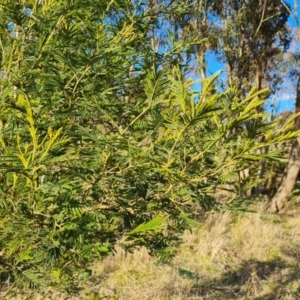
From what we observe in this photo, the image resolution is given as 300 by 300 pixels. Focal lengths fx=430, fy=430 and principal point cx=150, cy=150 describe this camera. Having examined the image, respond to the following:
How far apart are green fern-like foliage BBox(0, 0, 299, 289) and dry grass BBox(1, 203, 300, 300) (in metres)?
2.59

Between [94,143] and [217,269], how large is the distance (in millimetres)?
4784

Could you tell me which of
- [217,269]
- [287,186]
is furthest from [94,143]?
[287,186]

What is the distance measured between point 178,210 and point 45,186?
518mm

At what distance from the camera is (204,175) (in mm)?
1380

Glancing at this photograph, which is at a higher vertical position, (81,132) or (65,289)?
(81,132)

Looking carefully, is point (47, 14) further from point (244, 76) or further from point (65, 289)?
point (244, 76)

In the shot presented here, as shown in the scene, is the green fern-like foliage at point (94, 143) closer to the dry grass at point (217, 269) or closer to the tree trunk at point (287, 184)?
the dry grass at point (217, 269)

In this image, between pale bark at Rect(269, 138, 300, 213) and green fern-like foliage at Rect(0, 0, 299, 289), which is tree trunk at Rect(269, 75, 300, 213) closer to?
pale bark at Rect(269, 138, 300, 213)

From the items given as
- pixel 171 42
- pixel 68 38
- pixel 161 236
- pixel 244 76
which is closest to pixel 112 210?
pixel 161 236

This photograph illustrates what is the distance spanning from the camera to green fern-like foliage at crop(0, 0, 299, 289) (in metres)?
1.28

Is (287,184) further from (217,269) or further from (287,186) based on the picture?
(217,269)

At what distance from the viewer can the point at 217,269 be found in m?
5.82

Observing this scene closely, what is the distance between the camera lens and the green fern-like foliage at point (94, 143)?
128 centimetres

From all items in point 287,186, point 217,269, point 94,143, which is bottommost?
point 217,269
